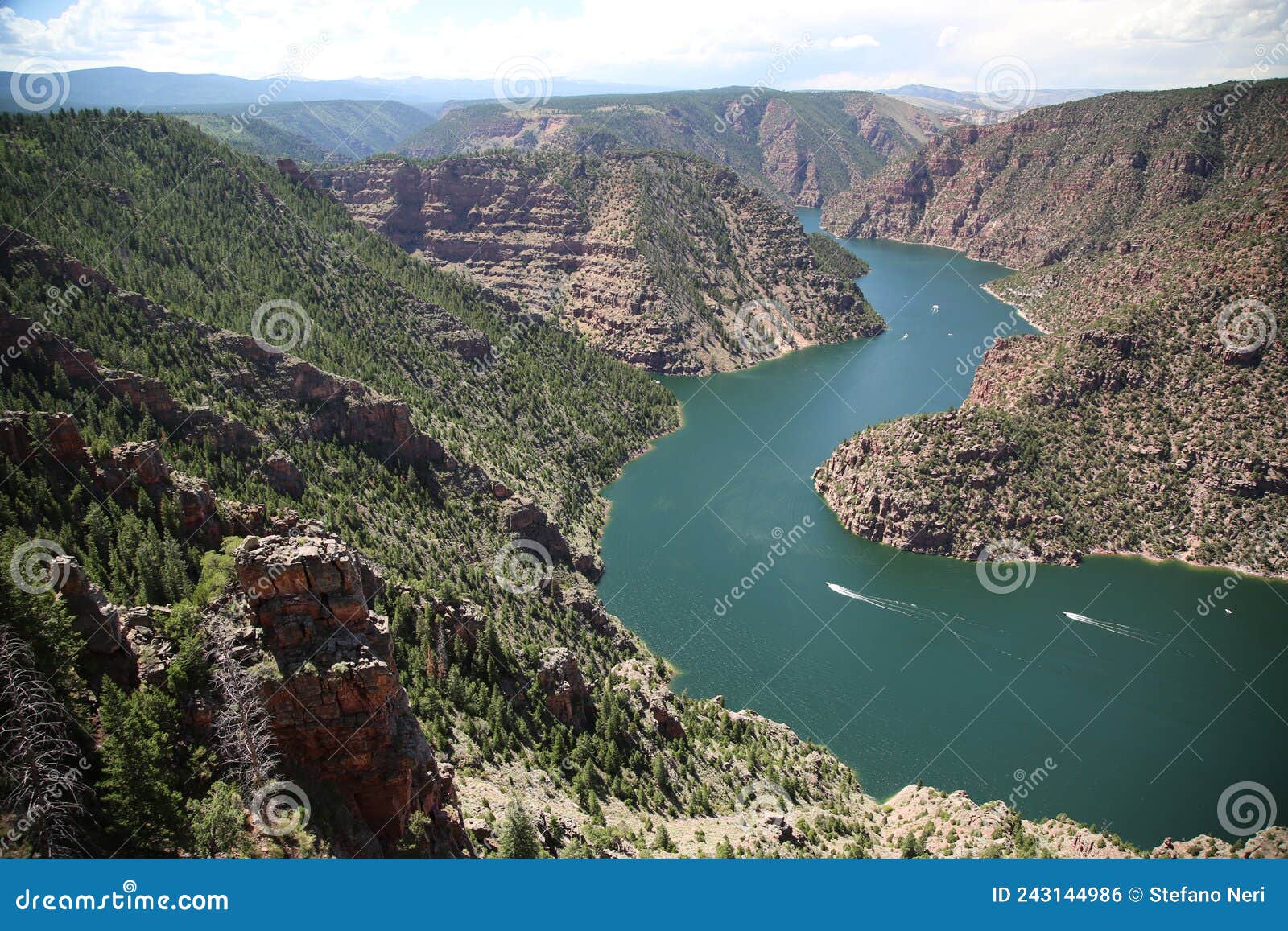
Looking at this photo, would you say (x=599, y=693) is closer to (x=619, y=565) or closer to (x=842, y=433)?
(x=619, y=565)

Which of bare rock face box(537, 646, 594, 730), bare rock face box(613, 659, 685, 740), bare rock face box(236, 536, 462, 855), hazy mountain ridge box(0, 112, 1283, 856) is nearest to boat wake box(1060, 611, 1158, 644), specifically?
hazy mountain ridge box(0, 112, 1283, 856)

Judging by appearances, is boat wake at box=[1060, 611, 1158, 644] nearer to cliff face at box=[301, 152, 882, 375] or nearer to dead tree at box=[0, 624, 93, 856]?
dead tree at box=[0, 624, 93, 856]

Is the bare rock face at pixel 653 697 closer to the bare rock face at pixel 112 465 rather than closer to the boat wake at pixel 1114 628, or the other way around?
the bare rock face at pixel 112 465

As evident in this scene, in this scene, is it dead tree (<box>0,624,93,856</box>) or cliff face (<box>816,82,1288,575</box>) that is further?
cliff face (<box>816,82,1288,575</box>)

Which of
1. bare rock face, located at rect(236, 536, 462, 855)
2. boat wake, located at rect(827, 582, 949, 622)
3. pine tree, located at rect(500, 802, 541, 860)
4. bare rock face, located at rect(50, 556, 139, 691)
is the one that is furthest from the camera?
boat wake, located at rect(827, 582, 949, 622)

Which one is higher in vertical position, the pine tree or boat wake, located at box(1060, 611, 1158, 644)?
the pine tree

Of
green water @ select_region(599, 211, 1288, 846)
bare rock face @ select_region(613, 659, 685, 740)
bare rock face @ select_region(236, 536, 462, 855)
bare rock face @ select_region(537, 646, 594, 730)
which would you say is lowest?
green water @ select_region(599, 211, 1288, 846)

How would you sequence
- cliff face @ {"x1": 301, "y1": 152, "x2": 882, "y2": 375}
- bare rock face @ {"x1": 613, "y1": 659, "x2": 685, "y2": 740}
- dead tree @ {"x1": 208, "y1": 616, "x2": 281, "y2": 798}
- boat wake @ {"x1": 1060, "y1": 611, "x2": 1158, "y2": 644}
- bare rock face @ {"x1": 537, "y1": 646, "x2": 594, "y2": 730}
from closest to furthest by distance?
dead tree @ {"x1": 208, "y1": 616, "x2": 281, "y2": 798} < bare rock face @ {"x1": 537, "y1": 646, "x2": 594, "y2": 730} < bare rock face @ {"x1": 613, "y1": 659, "x2": 685, "y2": 740} < boat wake @ {"x1": 1060, "y1": 611, "x2": 1158, "y2": 644} < cliff face @ {"x1": 301, "y1": 152, "x2": 882, "y2": 375}

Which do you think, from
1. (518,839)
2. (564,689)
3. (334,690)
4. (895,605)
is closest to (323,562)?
(334,690)
